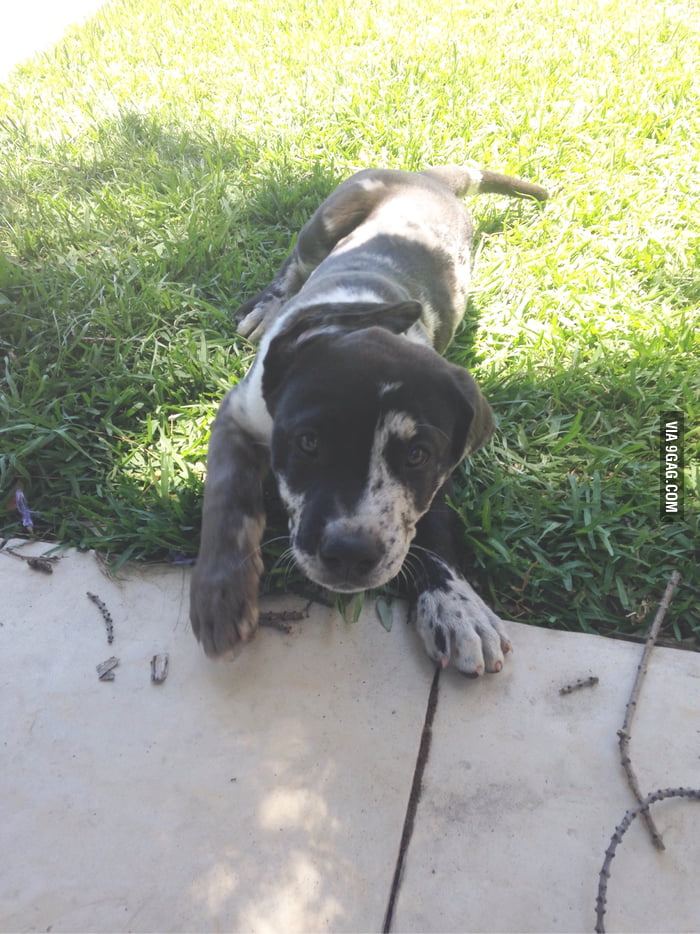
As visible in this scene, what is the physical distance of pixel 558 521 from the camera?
286 centimetres

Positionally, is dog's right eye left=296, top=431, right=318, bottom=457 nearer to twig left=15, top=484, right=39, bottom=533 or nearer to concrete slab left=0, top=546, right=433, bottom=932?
concrete slab left=0, top=546, right=433, bottom=932

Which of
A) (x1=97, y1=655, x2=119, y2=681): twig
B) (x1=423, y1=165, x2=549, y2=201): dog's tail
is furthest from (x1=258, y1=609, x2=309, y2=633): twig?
(x1=423, y1=165, x2=549, y2=201): dog's tail

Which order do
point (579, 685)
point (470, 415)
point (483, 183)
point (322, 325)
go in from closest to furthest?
point (579, 685) < point (470, 415) < point (322, 325) < point (483, 183)

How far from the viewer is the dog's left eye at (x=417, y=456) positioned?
2252mm

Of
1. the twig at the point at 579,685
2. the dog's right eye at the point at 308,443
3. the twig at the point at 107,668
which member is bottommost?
the twig at the point at 579,685

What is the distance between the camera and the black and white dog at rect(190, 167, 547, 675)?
2.16 metres

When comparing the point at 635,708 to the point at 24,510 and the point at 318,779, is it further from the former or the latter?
the point at 24,510

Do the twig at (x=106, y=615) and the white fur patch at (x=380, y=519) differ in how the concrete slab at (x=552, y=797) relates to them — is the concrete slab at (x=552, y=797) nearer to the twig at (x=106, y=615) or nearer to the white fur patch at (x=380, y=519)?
the white fur patch at (x=380, y=519)

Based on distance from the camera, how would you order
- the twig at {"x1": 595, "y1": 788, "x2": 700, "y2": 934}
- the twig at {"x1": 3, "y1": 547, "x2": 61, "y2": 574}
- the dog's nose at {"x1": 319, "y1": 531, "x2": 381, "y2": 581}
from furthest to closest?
the twig at {"x1": 3, "y1": 547, "x2": 61, "y2": 574}
the dog's nose at {"x1": 319, "y1": 531, "x2": 381, "y2": 581}
the twig at {"x1": 595, "y1": 788, "x2": 700, "y2": 934}

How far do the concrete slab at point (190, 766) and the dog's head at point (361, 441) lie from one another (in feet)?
1.28

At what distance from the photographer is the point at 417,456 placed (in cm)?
228


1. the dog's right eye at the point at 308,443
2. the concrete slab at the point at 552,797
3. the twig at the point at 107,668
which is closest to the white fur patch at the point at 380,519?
the dog's right eye at the point at 308,443

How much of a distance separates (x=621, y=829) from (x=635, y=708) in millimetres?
398

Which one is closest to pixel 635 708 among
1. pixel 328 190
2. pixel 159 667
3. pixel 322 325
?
pixel 159 667
